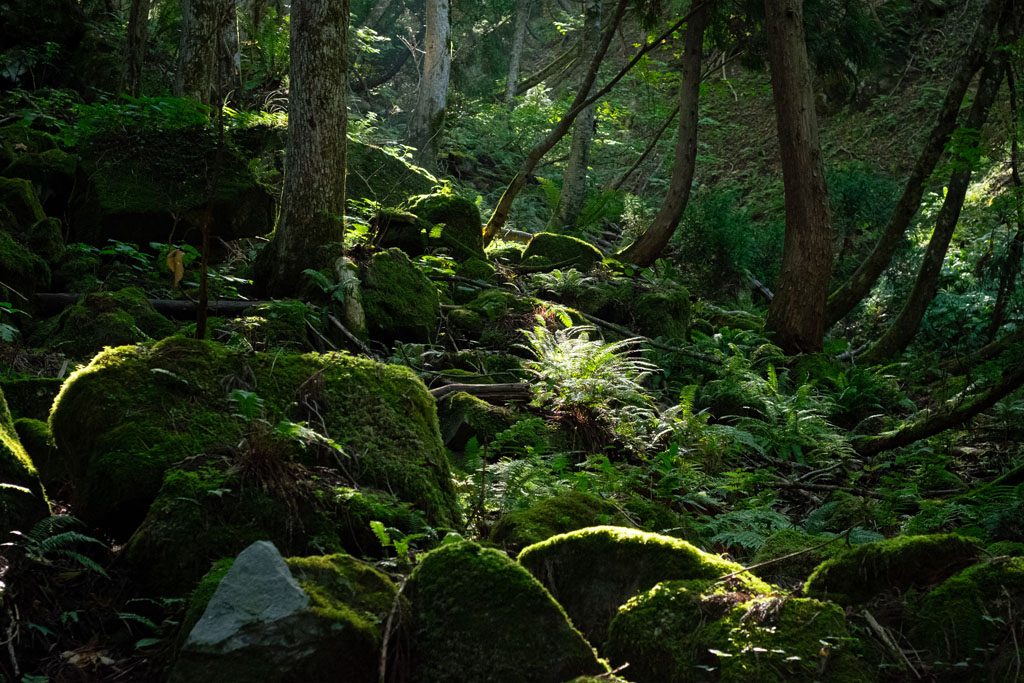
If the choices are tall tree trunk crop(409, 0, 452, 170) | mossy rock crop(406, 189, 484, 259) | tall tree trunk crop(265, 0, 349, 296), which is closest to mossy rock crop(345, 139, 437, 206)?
mossy rock crop(406, 189, 484, 259)

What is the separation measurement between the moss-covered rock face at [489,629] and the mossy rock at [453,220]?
7.66m

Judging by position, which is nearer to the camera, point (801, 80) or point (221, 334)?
point (221, 334)

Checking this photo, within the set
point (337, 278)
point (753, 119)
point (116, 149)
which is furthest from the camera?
point (753, 119)

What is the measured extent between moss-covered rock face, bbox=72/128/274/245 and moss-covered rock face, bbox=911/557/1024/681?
7.40m

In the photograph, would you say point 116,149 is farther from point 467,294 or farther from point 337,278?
point 467,294

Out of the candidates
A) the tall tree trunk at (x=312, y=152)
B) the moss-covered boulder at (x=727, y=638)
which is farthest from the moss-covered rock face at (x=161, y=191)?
the moss-covered boulder at (x=727, y=638)

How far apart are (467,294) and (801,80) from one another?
16.1 feet

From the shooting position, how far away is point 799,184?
1062cm

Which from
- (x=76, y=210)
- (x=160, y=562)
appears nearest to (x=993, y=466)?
(x=160, y=562)

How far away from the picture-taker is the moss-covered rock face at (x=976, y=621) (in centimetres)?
276

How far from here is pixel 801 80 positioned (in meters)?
10.5

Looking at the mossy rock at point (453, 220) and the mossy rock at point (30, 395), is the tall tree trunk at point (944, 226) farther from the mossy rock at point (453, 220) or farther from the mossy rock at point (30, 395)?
the mossy rock at point (30, 395)

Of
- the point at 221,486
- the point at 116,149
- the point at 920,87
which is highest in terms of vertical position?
the point at 920,87

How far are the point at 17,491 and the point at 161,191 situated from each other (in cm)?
626
